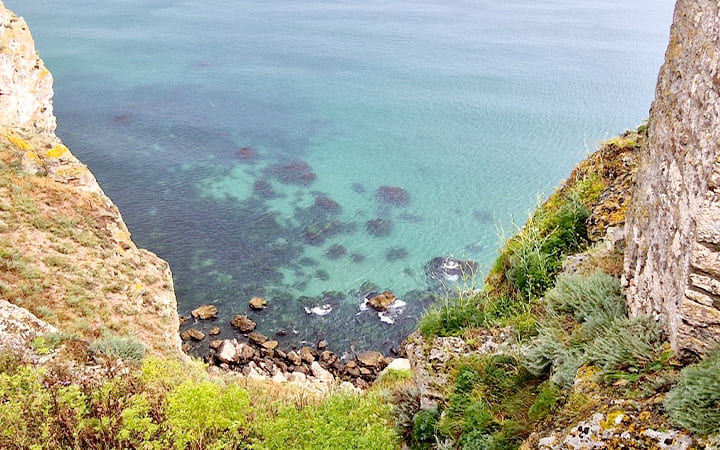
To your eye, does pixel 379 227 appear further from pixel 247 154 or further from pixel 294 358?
pixel 247 154

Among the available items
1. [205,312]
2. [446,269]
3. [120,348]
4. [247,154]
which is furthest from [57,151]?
[446,269]

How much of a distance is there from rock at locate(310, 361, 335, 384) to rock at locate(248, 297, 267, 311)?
19.0ft

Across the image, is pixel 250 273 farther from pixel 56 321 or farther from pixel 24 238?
pixel 56 321

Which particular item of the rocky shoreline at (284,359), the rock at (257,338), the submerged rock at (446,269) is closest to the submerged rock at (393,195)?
the submerged rock at (446,269)

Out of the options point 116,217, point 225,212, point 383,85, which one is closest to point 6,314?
point 116,217

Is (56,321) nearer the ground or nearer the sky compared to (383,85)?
nearer the ground

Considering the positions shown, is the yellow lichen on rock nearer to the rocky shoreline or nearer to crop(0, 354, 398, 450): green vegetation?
the rocky shoreline

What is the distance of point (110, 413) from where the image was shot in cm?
1084

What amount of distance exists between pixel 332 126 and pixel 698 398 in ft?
171

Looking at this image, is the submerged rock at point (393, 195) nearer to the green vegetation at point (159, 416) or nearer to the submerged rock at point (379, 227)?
the submerged rock at point (379, 227)

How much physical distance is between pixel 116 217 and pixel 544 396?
2312 centimetres

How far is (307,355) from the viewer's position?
27156 mm

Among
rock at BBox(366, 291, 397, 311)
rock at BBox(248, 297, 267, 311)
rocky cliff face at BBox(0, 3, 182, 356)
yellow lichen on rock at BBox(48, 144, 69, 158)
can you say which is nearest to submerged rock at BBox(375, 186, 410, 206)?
rock at BBox(366, 291, 397, 311)

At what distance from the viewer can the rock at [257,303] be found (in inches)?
1214
